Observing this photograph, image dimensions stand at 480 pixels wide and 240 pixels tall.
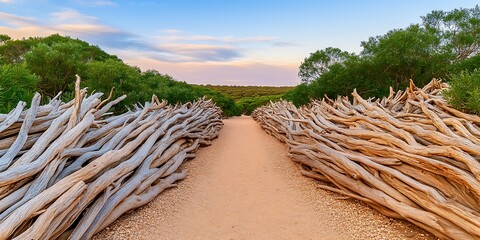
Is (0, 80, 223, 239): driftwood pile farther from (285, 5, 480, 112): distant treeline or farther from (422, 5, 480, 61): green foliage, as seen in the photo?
(422, 5, 480, 61): green foliage

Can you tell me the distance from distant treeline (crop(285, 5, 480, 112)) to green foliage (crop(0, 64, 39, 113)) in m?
9.15

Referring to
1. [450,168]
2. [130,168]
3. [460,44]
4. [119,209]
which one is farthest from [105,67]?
[460,44]

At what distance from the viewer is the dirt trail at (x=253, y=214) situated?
314 centimetres

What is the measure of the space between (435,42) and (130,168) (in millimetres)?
13525

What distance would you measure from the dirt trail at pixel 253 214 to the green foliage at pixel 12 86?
7.37 feet

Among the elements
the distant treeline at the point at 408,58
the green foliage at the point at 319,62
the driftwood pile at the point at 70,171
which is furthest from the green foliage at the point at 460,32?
the driftwood pile at the point at 70,171

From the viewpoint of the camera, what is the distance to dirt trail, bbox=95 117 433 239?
3.14 m

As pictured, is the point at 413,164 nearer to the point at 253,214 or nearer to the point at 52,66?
the point at 253,214

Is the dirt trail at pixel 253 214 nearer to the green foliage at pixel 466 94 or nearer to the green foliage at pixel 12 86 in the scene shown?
the green foliage at pixel 466 94

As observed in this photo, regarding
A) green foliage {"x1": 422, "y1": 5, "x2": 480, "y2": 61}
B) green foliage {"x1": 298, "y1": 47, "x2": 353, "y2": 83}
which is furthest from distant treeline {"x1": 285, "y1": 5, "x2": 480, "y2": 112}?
green foliage {"x1": 298, "y1": 47, "x2": 353, "y2": 83}

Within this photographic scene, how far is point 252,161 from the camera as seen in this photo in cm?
645

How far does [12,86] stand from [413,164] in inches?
199

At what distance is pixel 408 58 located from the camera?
12.9 metres

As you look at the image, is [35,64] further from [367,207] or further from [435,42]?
[435,42]
